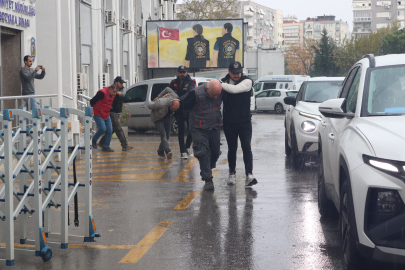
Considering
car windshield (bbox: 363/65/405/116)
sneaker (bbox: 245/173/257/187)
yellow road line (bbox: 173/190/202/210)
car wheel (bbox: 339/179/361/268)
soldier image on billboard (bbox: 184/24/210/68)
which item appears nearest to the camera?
car wheel (bbox: 339/179/361/268)

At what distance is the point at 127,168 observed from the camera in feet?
34.7

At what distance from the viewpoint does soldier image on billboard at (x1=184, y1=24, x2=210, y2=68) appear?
112ft

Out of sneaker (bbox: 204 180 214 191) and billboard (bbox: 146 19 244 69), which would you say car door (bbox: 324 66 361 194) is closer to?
Answer: sneaker (bbox: 204 180 214 191)

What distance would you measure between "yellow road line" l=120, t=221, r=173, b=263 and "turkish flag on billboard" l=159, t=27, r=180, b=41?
93.7 feet

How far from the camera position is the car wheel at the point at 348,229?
155 inches

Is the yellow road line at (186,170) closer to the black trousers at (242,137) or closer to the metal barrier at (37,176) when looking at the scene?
the black trousers at (242,137)

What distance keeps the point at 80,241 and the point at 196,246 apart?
3.44 ft

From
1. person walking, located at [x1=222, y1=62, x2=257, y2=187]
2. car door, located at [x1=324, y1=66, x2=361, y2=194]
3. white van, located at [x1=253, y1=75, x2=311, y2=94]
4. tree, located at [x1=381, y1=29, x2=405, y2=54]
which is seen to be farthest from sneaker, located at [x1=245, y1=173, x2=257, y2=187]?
tree, located at [x1=381, y1=29, x2=405, y2=54]

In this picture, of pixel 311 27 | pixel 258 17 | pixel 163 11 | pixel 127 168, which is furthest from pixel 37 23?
pixel 311 27

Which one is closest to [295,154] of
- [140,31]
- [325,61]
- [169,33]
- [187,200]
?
[187,200]

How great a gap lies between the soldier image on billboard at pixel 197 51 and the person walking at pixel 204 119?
26.5m

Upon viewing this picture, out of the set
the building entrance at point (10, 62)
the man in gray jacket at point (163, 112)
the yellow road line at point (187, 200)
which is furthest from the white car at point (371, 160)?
the building entrance at point (10, 62)

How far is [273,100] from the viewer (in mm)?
31641

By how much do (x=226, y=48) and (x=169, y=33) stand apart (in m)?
3.50
